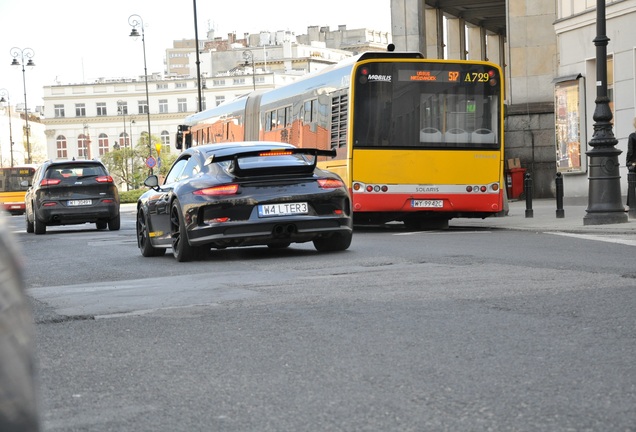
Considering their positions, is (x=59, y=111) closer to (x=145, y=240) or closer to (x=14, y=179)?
(x=14, y=179)

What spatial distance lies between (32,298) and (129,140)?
543ft

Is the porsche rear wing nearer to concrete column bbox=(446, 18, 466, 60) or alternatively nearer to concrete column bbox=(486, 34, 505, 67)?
concrete column bbox=(446, 18, 466, 60)

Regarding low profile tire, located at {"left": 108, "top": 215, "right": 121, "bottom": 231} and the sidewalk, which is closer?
the sidewalk

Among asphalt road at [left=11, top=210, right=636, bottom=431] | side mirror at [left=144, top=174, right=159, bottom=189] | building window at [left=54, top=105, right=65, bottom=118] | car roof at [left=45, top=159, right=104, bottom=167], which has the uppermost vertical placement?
building window at [left=54, top=105, right=65, bottom=118]

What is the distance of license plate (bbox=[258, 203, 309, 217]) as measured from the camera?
1380cm

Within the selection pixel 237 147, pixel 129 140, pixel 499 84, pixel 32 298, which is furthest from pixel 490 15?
pixel 129 140

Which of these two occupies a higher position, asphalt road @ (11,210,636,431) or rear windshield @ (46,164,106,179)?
rear windshield @ (46,164,106,179)

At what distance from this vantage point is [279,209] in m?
13.8

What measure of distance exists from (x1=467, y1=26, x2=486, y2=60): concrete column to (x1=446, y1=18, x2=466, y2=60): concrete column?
3185 mm

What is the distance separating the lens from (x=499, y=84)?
864 inches

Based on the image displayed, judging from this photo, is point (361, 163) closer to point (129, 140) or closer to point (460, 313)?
point (460, 313)

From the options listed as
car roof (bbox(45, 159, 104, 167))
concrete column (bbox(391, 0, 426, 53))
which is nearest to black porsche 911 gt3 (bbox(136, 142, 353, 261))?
car roof (bbox(45, 159, 104, 167))

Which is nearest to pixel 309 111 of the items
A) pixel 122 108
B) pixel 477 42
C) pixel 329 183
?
pixel 329 183

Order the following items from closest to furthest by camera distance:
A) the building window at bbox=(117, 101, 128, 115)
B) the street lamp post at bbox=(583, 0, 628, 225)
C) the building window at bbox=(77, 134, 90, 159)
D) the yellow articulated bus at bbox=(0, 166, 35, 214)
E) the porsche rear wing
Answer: the porsche rear wing
the street lamp post at bbox=(583, 0, 628, 225)
the yellow articulated bus at bbox=(0, 166, 35, 214)
the building window at bbox=(77, 134, 90, 159)
the building window at bbox=(117, 101, 128, 115)
